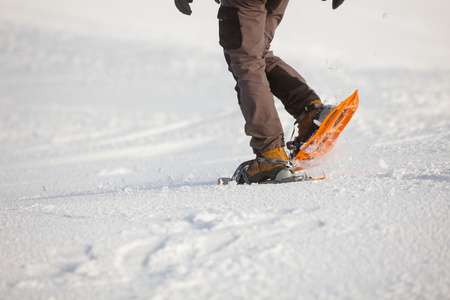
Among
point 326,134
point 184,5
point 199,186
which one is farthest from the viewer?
point 184,5

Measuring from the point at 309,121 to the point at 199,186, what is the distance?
65 centimetres

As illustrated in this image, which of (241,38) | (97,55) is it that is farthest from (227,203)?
(97,55)

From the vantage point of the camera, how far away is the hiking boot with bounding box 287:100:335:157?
207 cm

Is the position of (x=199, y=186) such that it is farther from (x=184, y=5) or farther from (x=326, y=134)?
(x=184, y=5)

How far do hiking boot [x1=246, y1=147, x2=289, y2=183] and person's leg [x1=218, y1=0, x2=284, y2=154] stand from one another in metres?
0.03

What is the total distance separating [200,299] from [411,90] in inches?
222

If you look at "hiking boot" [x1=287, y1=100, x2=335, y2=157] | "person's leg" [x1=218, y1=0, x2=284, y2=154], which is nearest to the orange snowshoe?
"hiking boot" [x1=287, y1=100, x2=335, y2=157]

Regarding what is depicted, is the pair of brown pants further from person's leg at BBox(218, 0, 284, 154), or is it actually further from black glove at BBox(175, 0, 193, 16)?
black glove at BBox(175, 0, 193, 16)

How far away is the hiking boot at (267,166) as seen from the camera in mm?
1992

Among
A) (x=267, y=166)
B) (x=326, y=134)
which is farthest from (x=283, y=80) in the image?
(x=267, y=166)

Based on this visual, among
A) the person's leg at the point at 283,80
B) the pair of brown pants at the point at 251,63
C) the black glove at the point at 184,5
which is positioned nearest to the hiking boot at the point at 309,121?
the person's leg at the point at 283,80

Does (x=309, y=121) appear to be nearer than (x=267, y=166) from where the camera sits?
No

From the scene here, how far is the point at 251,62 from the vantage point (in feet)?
6.50

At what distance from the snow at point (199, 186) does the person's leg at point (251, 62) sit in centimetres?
35
